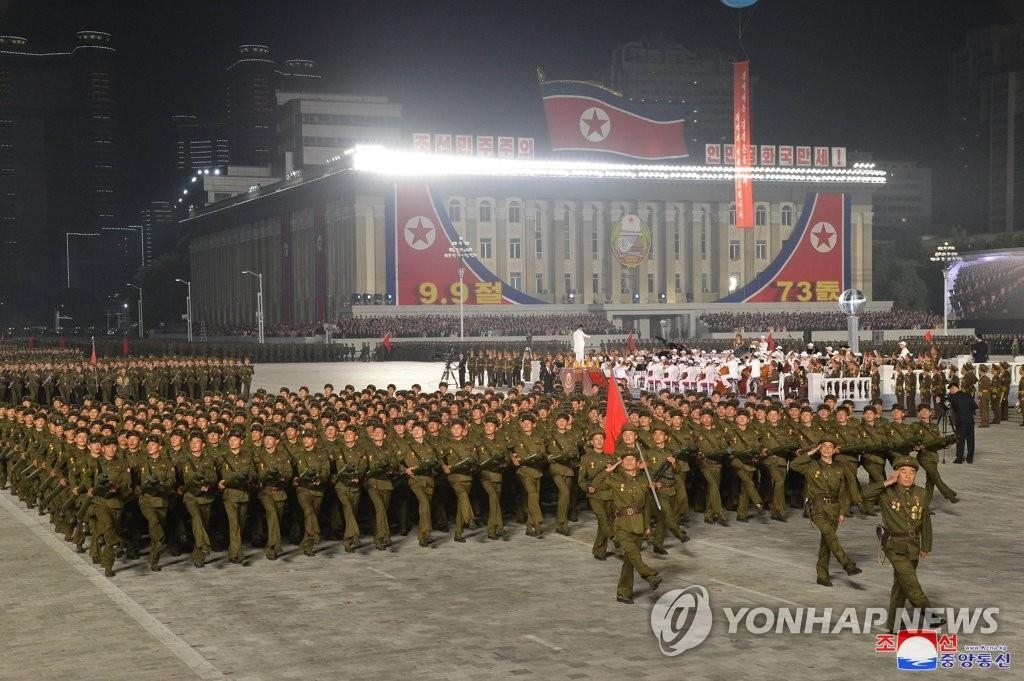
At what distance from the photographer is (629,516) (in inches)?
501

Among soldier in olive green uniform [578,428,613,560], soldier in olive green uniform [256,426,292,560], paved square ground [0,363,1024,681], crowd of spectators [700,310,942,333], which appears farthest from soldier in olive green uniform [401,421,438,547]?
crowd of spectators [700,310,942,333]

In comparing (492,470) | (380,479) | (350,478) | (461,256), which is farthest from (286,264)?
(350,478)

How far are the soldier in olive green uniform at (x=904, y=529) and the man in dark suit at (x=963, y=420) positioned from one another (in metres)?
13.7

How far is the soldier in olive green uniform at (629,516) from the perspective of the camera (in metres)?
12.7

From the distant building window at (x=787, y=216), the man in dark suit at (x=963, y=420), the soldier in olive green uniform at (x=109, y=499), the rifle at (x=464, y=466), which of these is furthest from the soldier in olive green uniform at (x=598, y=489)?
the distant building window at (x=787, y=216)

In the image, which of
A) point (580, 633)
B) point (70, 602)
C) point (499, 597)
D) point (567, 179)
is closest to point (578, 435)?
point (499, 597)

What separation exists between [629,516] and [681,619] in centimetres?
119

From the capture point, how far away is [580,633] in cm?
1176

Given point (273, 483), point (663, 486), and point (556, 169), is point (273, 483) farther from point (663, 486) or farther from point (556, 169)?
point (556, 169)

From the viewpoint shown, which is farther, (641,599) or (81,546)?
(81,546)

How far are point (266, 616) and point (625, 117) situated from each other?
78802 mm

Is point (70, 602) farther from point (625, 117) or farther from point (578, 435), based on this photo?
point (625, 117)

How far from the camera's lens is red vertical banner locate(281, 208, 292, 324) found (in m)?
101

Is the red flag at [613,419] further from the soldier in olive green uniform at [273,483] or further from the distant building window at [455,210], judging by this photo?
the distant building window at [455,210]
